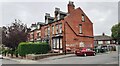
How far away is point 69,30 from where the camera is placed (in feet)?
123

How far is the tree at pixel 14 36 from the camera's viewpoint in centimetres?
3881

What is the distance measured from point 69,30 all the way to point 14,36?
35.6ft

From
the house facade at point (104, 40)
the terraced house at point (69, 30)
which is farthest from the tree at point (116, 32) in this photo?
the terraced house at point (69, 30)

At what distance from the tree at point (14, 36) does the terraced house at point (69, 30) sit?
16.8 ft

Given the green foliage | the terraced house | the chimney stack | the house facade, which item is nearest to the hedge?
the terraced house

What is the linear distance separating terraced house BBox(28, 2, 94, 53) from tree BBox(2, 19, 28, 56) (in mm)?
5116

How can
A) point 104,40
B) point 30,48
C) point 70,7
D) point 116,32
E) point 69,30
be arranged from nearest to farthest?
point 30,48
point 69,30
point 70,7
point 116,32
point 104,40

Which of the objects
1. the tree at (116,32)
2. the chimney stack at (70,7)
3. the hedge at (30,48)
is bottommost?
the hedge at (30,48)

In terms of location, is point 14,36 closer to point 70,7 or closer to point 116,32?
point 70,7

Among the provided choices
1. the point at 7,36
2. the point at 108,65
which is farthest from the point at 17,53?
the point at 108,65

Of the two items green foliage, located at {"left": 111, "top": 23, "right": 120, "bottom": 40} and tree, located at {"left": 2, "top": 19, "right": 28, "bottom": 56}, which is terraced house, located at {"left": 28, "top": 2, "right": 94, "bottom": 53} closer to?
tree, located at {"left": 2, "top": 19, "right": 28, "bottom": 56}

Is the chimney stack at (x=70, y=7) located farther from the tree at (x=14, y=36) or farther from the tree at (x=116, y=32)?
the tree at (x=116, y=32)

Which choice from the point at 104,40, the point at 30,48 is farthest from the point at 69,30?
the point at 104,40

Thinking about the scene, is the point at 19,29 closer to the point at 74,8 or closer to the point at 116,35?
the point at 74,8
